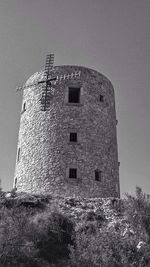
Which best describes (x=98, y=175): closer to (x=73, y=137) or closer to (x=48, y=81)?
(x=73, y=137)

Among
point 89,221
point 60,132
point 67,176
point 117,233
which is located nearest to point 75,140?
point 60,132

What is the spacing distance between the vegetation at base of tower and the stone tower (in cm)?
301

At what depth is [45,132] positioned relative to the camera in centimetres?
2311

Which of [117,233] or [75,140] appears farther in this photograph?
[75,140]

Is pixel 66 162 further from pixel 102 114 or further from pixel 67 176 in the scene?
pixel 102 114

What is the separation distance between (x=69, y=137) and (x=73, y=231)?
7.80m

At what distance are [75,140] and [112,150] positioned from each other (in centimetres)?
263

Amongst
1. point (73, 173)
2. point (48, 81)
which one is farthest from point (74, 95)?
point (73, 173)

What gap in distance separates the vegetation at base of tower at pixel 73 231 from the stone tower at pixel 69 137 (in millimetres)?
3006

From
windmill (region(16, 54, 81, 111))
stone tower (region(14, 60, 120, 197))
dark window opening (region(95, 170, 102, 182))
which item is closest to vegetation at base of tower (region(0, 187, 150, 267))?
stone tower (region(14, 60, 120, 197))

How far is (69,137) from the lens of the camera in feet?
74.8

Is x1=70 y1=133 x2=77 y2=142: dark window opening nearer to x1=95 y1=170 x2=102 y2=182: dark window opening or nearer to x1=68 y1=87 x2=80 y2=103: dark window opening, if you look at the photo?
x1=95 y1=170 x2=102 y2=182: dark window opening

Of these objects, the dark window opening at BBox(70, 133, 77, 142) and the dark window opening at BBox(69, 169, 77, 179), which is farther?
the dark window opening at BBox(70, 133, 77, 142)

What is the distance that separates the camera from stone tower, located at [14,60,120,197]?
71.8 ft
